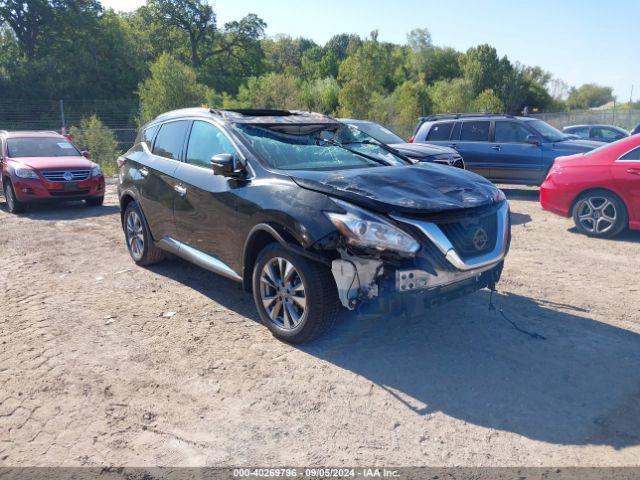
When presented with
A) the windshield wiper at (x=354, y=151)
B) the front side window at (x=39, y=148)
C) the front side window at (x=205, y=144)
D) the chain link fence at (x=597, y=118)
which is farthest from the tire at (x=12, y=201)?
the chain link fence at (x=597, y=118)

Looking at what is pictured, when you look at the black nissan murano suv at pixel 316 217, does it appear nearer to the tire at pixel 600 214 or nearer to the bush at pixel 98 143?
the tire at pixel 600 214

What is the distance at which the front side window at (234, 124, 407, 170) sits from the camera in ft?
16.0

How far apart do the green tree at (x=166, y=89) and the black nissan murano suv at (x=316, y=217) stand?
16.2 metres

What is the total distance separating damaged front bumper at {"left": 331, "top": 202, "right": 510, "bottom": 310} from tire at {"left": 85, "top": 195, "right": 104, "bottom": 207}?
9.10 metres

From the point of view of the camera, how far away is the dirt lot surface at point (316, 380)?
10.3ft

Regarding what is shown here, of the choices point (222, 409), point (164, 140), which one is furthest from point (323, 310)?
point (164, 140)

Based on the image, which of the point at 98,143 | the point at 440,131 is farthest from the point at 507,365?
the point at 98,143

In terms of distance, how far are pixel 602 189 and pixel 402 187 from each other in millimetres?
5137

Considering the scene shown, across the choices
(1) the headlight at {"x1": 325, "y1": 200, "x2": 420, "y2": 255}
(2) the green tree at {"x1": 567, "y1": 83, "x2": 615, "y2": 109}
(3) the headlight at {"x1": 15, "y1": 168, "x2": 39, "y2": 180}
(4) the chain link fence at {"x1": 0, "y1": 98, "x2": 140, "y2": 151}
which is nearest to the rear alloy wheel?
(3) the headlight at {"x1": 15, "y1": 168, "x2": 39, "y2": 180}

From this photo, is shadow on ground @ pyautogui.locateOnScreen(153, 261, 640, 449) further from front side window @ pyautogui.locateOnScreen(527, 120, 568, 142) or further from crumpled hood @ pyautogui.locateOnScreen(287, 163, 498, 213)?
front side window @ pyautogui.locateOnScreen(527, 120, 568, 142)

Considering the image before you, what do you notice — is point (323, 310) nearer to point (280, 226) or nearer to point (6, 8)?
point (280, 226)

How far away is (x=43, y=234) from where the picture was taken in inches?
358

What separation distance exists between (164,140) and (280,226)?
256 cm

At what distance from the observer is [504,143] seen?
484 inches
